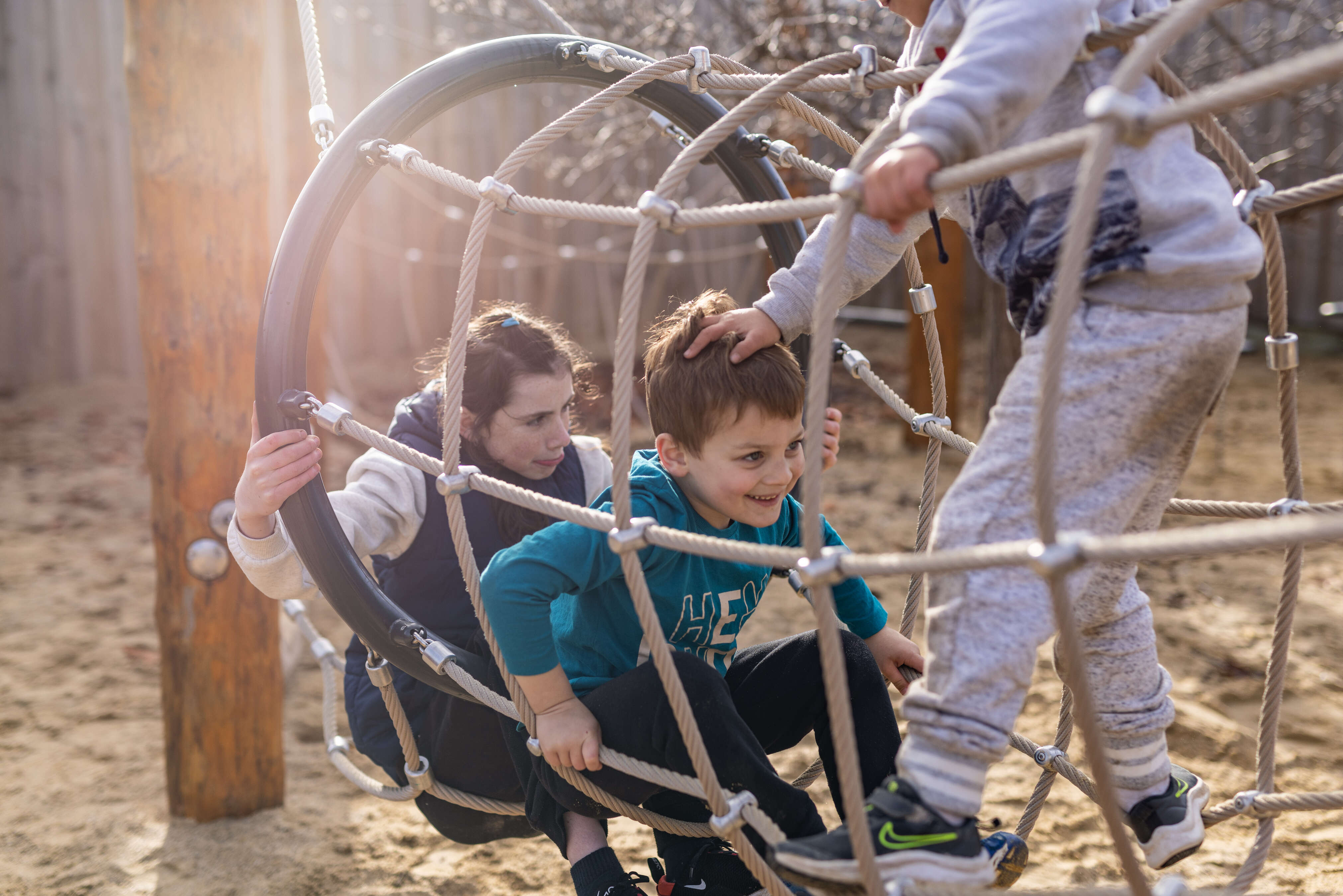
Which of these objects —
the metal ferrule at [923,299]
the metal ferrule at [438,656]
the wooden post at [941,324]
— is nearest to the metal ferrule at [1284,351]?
the metal ferrule at [923,299]

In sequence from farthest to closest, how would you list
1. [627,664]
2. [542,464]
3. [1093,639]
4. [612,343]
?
[612,343], [542,464], [627,664], [1093,639]

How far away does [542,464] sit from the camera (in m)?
1.58

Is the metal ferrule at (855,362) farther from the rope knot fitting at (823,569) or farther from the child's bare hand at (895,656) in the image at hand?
the rope knot fitting at (823,569)

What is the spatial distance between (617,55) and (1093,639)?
3.02 ft

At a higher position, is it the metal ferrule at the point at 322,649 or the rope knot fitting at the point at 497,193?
the rope knot fitting at the point at 497,193

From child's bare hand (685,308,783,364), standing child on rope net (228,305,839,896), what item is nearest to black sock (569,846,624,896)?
standing child on rope net (228,305,839,896)

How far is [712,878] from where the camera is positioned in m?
1.36

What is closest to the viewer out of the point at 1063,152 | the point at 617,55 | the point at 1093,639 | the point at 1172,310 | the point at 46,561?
the point at 1063,152

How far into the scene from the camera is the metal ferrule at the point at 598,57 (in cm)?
144

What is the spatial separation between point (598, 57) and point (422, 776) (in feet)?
3.10

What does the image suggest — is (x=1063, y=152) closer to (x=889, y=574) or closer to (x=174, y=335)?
(x=889, y=574)

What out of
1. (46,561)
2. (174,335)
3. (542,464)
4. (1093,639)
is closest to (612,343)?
(46,561)

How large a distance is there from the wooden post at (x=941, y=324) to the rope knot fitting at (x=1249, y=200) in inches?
107

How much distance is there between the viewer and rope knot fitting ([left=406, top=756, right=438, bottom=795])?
1.41 metres
